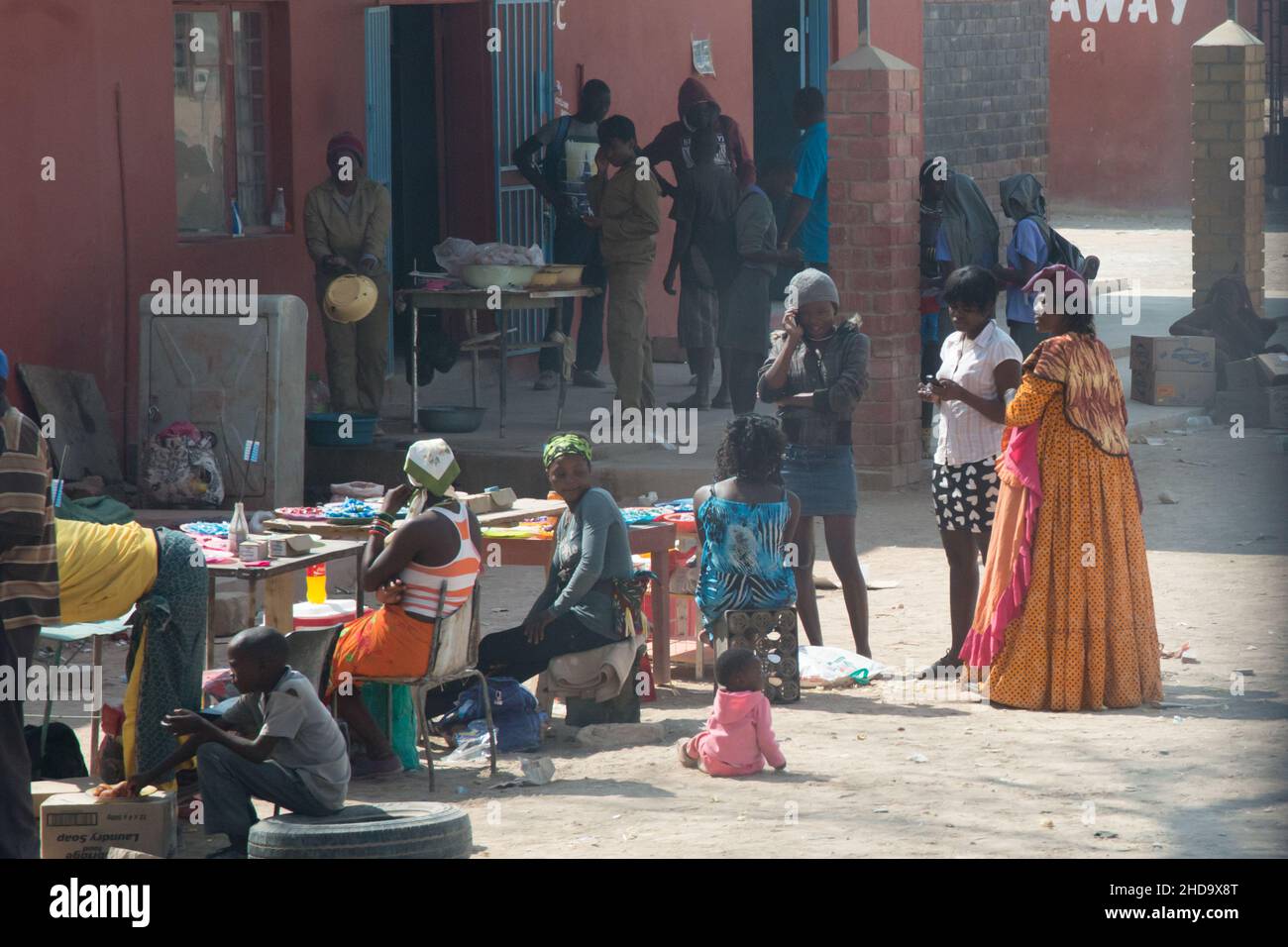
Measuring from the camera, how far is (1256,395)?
15.6 m

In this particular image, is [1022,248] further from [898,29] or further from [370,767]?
[370,767]

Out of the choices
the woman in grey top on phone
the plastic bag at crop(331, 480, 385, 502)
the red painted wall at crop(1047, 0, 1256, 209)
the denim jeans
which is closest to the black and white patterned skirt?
the woman in grey top on phone

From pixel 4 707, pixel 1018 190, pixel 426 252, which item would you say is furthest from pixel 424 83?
pixel 4 707

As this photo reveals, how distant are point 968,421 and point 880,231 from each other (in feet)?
14.5

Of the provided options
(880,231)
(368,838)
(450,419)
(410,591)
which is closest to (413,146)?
(450,419)

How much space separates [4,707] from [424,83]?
399 inches

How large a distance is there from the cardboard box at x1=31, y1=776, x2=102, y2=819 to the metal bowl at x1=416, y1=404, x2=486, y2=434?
6320 millimetres

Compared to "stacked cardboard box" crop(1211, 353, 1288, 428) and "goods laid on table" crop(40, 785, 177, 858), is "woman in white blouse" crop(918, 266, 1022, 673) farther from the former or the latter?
"stacked cardboard box" crop(1211, 353, 1288, 428)

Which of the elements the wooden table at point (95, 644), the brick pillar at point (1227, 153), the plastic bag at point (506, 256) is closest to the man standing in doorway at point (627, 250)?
the plastic bag at point (506, 256)

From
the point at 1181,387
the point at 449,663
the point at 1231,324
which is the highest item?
the point at 1231,324

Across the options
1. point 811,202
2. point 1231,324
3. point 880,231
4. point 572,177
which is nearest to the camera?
point 880,231
